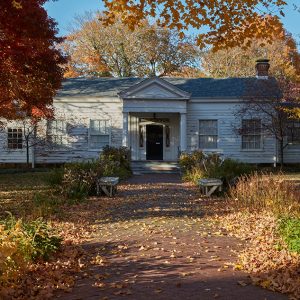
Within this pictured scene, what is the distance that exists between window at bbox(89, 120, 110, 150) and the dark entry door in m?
2.38

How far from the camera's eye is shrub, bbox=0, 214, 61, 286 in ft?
16.1

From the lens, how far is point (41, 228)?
6.70 m

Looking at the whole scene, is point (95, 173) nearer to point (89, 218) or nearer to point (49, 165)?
point (89, 218)

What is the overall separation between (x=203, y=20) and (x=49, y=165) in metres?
20.6

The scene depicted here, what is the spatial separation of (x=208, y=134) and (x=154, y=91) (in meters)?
4.16

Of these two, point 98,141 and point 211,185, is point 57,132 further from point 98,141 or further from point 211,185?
point 211,185

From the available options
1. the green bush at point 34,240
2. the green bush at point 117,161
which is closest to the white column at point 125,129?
the green bush at point 117,161

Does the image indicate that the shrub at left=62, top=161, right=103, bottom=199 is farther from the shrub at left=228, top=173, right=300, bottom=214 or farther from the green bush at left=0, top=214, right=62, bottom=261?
the green bush at left=0, top=214, right=62, bottom=261

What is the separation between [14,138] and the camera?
26891mm

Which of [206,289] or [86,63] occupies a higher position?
[86,63]

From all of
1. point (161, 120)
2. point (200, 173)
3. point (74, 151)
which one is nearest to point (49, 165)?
point (74, 151)

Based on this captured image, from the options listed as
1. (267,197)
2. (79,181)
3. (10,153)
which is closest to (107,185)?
(79,181)

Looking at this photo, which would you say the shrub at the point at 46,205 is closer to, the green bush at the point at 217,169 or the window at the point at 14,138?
the green bush at the point at 217,169

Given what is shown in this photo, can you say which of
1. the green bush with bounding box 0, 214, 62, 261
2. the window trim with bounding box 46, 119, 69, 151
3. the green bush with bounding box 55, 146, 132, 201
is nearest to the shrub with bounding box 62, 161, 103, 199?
the green bush with bounding box 55, 146, 132, 201
